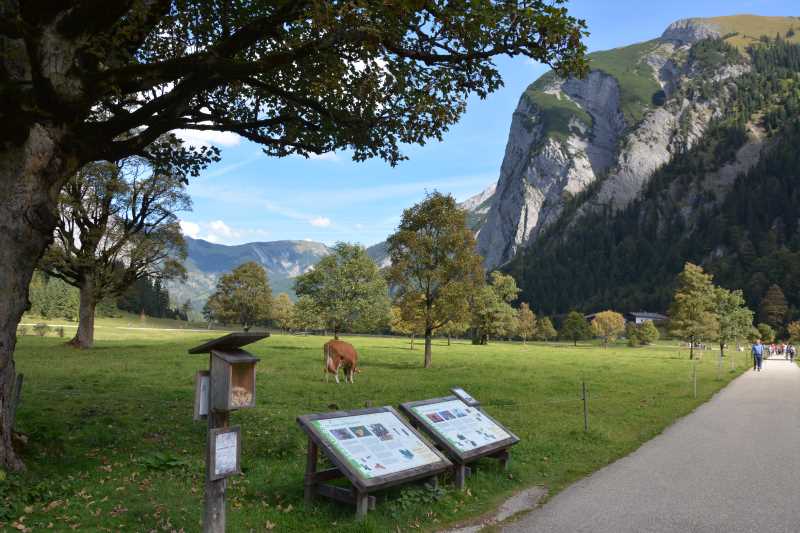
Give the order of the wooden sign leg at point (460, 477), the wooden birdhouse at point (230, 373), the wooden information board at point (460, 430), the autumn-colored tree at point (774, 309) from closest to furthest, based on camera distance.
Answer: the wooden birdhouse at point (230, 373), the wooden sign leg at point (460, 477), the wooden information board at point (460, 430), the autumn-colored tree at point (774, 309)

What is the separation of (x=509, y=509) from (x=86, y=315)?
36.9m

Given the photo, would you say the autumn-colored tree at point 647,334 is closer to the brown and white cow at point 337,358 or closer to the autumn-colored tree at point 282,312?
the autumn-colored tree at point 282,312

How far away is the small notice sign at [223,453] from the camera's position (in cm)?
623

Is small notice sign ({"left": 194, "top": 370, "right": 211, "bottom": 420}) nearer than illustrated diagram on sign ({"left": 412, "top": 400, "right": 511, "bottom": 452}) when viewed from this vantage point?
Yes

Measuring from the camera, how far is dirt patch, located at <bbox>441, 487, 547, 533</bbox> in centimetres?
808

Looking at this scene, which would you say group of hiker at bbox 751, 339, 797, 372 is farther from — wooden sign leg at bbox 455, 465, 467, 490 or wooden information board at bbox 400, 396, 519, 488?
wooden sign leg at bbox 455, 465, 467, 490

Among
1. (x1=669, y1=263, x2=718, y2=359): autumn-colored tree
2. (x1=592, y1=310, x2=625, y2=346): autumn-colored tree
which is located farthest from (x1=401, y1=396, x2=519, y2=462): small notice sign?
(x1=592, y1=310, x2=625, y2=346): autumn-colored tree

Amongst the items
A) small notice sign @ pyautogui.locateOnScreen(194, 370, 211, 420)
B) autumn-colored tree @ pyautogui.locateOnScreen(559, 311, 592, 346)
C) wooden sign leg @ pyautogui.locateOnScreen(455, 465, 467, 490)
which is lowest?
autumn-colored tree @ pyautogui.locateOnScreen(559, 311, 592, 346)

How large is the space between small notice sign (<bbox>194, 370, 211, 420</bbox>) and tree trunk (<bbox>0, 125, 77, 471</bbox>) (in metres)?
4.45

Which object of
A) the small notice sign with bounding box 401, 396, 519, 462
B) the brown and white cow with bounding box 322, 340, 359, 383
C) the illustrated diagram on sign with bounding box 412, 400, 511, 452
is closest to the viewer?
the small notice sign with bounding box 401, 396, 519, 462

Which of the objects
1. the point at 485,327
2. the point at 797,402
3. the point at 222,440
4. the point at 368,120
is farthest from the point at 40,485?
the point at 485,327

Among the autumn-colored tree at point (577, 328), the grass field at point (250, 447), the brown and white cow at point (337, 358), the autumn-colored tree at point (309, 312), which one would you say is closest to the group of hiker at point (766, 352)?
the grass field at point (250, 447)

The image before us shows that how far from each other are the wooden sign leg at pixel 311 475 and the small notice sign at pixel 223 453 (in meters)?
2.03

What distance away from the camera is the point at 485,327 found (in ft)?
294
